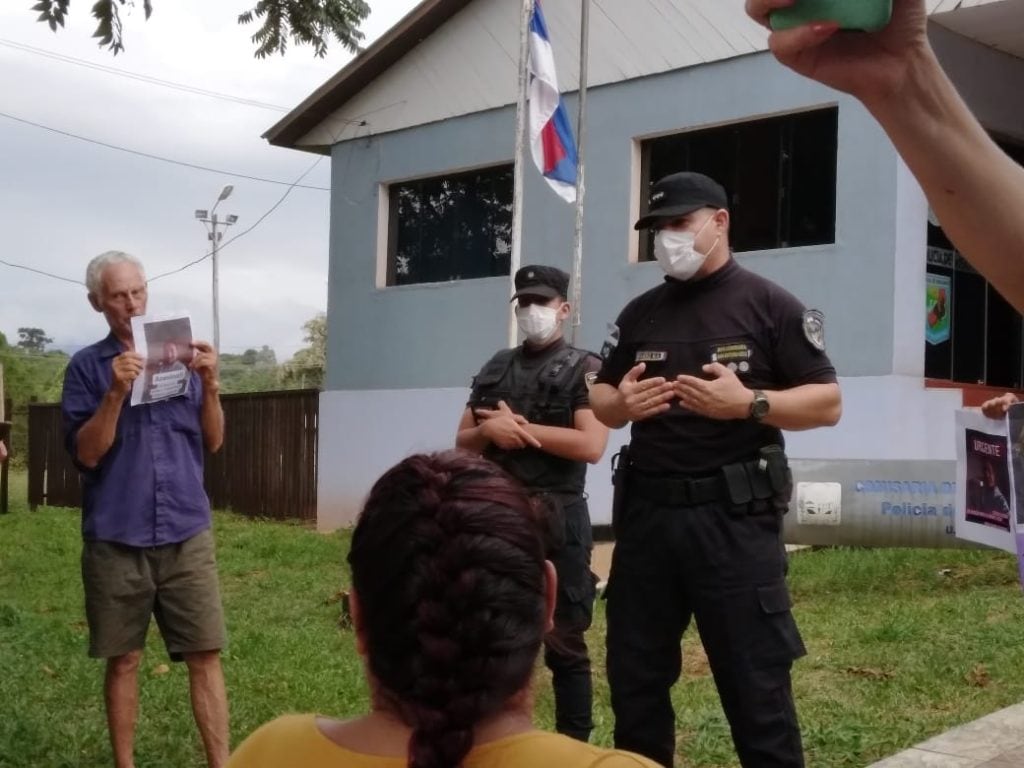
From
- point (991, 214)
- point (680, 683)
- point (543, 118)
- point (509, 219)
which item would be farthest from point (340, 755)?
point (509, 219)

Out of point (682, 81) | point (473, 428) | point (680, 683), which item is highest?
point (682, 81)

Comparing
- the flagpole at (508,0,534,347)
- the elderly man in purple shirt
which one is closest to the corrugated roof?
the flagpole at (508,0,534,347)

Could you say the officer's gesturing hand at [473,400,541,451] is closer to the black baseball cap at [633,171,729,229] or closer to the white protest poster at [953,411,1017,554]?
the black baseball cap at [633,171,729,229]

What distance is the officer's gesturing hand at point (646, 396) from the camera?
3.43 metres

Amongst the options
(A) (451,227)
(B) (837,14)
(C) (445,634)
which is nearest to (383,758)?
→ (C) (445,634)

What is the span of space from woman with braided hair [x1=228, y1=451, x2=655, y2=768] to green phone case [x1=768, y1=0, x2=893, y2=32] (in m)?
0.67

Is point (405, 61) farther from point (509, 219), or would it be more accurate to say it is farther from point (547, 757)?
point (547, 757)

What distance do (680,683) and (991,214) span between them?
188 inches

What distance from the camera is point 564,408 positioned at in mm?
4609

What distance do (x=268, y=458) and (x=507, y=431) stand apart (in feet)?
41.1

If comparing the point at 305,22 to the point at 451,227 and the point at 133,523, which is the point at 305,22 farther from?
the point at 451,227

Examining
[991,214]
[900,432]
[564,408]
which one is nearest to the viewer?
[991,214]

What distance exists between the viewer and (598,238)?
1236 centimetres

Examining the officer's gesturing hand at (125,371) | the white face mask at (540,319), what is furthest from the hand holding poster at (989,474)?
the officer's gesturing hand at (125,371)
